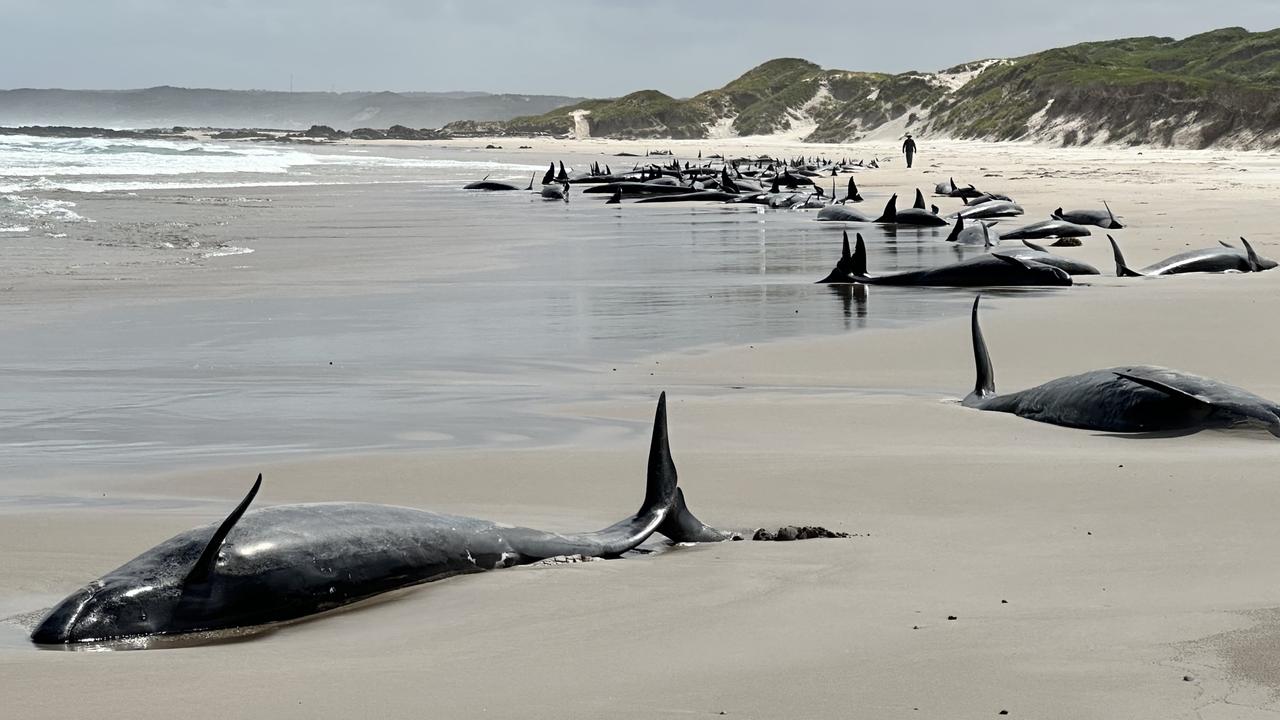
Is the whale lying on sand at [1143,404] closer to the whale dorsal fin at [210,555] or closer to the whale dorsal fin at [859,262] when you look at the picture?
the whale dorsal fin at [210,555]

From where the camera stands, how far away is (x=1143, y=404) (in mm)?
5570

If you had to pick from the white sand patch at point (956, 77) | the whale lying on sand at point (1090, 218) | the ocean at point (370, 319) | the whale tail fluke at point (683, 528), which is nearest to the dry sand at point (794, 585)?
the whale tail fluke at point (683, 528)

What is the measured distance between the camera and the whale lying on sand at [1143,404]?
543cm

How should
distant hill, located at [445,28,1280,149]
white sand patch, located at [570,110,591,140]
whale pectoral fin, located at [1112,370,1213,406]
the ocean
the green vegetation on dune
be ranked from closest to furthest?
whale pectoral fin, located at [1112,370,1213,406] < the ocean < the green vegetation on dune < distant hill, located at [445,28,1280,149] < white sand patch, located at [570,110,591,140]

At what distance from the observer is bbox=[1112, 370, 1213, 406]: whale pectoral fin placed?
5.37 meters

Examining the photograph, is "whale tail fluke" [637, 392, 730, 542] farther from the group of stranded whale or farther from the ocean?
the ocean

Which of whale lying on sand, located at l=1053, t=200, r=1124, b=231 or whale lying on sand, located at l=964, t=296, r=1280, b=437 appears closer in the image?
whale lying on sand, located at l=964, t=296, r=1280, b=437

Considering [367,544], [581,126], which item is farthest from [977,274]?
[581,126]

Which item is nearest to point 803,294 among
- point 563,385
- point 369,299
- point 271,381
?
point 369,299

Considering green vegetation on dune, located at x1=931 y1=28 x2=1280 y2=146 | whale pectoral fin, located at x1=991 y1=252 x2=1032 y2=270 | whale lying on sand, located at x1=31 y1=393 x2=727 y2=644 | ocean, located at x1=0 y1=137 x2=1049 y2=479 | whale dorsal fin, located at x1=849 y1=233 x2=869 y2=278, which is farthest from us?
green vegetation on dune, located at x1=931 y1=28 x2=1280 y2=146

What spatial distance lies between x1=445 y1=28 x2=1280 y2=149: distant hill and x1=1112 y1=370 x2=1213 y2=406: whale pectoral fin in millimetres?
43467

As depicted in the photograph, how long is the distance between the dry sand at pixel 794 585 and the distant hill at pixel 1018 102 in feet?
145

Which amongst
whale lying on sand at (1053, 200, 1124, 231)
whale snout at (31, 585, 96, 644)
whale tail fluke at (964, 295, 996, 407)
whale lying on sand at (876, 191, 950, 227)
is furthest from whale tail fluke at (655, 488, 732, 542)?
whale lying on sand at (876, 191, 950, 227)

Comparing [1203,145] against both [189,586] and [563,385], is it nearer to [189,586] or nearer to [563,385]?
[563,385]
